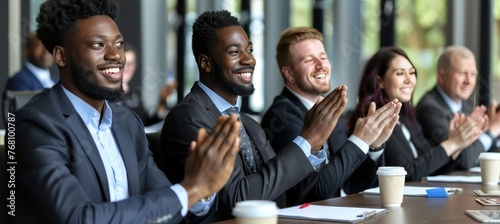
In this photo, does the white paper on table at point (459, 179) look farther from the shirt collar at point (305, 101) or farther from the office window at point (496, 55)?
the office window at point (496, 55)

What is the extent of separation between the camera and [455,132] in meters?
3.74

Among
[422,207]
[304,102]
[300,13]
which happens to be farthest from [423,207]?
[300,13]

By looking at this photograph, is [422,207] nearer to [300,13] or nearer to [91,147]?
[91,147]

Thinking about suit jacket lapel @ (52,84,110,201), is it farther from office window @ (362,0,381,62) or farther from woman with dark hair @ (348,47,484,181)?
office window @ (362,0,381,62)

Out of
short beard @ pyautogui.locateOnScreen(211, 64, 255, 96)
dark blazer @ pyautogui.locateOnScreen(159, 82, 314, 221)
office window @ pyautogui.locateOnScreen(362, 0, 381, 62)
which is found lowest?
dark blazer @ pyautogui.locateOnScreen(159, 82, 314, 221)

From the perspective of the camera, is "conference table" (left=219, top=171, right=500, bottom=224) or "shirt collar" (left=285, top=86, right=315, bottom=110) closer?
"conference table" (left=219, top=171, right=500, bottom=224)

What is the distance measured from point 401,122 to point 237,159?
1536 millimetres

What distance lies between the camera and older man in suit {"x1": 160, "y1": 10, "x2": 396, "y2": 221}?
240 centimetres

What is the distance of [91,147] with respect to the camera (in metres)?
1.98

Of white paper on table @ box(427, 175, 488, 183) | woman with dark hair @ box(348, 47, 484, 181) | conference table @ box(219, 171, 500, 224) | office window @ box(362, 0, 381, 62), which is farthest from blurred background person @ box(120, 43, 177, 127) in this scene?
conference table @ box(219, 171, 500, 224)

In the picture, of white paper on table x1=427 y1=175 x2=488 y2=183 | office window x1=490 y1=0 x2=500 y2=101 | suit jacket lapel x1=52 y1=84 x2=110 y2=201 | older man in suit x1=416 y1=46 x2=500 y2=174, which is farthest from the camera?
office window x1=490 y1=0 x2=500 y2=101

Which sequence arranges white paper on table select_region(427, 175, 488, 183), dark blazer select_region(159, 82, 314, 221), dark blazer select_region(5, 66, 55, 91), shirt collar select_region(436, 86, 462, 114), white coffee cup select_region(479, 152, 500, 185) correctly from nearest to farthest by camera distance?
1. dark blazer select_region(159, 82, 314, 221)
2. white coffee cup select_region(479, 152, 500, 185)
3. white paper on table select_region(427, 175, 488, 183)
4. shirt collar select_region(436, 86, 462, 114)
5. dark blazer select_region(5, 66, 55, 91)

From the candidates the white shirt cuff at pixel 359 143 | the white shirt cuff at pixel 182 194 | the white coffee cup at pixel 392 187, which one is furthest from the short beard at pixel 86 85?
the white shirt cuff at pixel 359 143

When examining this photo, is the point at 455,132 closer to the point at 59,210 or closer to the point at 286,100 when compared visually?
the point at 286,100
